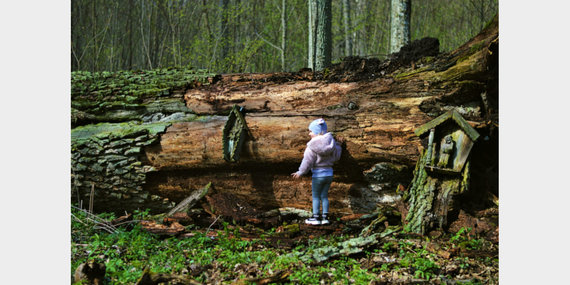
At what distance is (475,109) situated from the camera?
200 inches

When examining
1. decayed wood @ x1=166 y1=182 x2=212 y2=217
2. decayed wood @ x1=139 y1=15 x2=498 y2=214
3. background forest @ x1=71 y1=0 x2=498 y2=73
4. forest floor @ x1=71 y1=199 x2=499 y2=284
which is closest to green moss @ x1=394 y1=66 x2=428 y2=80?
decayed wood @ x1=139 y1=15 x2=498 y2=214

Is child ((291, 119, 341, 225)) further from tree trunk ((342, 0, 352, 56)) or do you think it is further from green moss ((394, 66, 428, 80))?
tree trunk ((342, 0, 352, 56))

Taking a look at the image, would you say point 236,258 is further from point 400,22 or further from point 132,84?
point 400,22

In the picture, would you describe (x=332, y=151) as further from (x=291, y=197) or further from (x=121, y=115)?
(x=121, y=115)

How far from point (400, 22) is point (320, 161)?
170 inches

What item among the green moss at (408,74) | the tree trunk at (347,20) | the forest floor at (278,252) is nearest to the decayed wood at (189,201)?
the forest floor at (278,252)

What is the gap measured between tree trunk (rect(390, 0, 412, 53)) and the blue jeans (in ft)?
13.5

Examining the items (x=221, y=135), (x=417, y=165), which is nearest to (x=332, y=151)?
(x=417, y=165)

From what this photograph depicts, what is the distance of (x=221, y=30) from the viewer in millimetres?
13195

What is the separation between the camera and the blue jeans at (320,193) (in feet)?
17.6

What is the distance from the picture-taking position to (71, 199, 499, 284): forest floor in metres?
3.80

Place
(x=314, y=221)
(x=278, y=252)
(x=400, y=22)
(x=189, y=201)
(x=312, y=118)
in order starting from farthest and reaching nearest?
1. (x=400, y=22)
2. (x=189, y=201)
3. (x=312, y=118)
4. (x=314, y=221)
5. (x=278, y=252)

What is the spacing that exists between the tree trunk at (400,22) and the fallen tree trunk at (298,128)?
8.82 ft

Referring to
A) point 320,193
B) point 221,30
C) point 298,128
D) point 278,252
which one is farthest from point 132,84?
point 221,30
